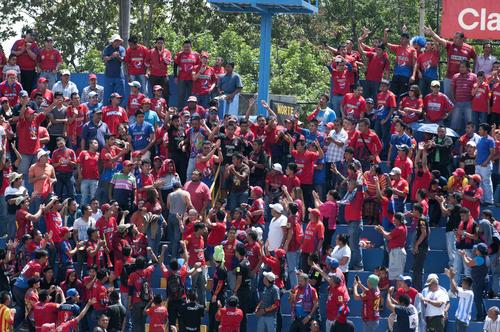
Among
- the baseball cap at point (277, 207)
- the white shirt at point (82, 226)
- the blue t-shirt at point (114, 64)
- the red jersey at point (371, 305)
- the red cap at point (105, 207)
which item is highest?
the blue t-shirt at point (114, 64)

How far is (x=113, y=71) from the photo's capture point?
31.7m

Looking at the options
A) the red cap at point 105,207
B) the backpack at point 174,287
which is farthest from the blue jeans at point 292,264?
the red cap at point 105,207

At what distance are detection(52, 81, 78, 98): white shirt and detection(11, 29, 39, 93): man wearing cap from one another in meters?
0.68

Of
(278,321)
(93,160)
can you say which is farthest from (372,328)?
(93,160)

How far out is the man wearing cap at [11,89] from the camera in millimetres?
30766

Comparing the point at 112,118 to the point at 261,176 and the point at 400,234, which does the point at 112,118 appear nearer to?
the point at 261,176

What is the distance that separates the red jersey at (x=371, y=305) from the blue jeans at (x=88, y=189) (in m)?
6.19

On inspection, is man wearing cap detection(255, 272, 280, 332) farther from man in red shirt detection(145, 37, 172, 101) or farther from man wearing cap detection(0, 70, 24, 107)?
man wearing cap detection(0, 70, 24, 107)

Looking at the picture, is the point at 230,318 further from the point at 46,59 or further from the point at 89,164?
the point at 46,59

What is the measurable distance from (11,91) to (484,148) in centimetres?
976

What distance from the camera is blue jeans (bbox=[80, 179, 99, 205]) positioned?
93.8 feet

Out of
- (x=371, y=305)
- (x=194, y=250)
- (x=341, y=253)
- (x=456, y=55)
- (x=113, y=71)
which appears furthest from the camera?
(x=113, y=71)

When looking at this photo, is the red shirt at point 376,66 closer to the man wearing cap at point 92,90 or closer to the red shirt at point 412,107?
the red shirt at point 412,107

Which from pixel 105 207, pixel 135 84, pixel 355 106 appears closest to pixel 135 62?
pixel 135 84
